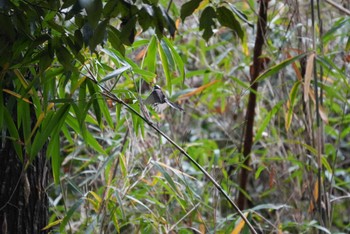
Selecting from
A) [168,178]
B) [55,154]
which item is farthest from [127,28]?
[168,178]

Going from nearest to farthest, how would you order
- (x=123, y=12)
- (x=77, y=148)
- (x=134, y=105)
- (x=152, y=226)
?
1. (x=123, y=12)
2. (x=134, y=105)
3. (x=152, y=226)
4. (x=77, y=148)

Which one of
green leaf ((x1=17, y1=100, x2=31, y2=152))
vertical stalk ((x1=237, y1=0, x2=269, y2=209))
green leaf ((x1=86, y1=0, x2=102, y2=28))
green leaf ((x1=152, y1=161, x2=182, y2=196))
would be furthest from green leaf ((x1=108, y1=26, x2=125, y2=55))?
vertical stalk ((x1=237, y1=0, x2=269, y2=209))

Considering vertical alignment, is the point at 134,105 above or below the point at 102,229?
above

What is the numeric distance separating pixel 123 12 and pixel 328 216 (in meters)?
0.80

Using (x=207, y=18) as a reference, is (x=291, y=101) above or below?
below

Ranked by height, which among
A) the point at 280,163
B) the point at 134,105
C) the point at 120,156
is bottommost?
the point at 280,163

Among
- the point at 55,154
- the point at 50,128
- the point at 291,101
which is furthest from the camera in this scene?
the point at 291,101

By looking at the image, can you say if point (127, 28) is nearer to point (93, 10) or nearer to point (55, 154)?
point (93, 10)

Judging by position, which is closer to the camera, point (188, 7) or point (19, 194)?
point (188, 7)

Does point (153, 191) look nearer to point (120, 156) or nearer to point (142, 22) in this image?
point (120, 156)

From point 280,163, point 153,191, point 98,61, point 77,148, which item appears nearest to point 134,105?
point 98,61

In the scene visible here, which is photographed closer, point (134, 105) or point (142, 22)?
point (142, 22)

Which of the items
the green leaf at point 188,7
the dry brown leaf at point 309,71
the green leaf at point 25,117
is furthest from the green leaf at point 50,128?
the dry brown leaf at point 309,71

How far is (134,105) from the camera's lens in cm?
131
